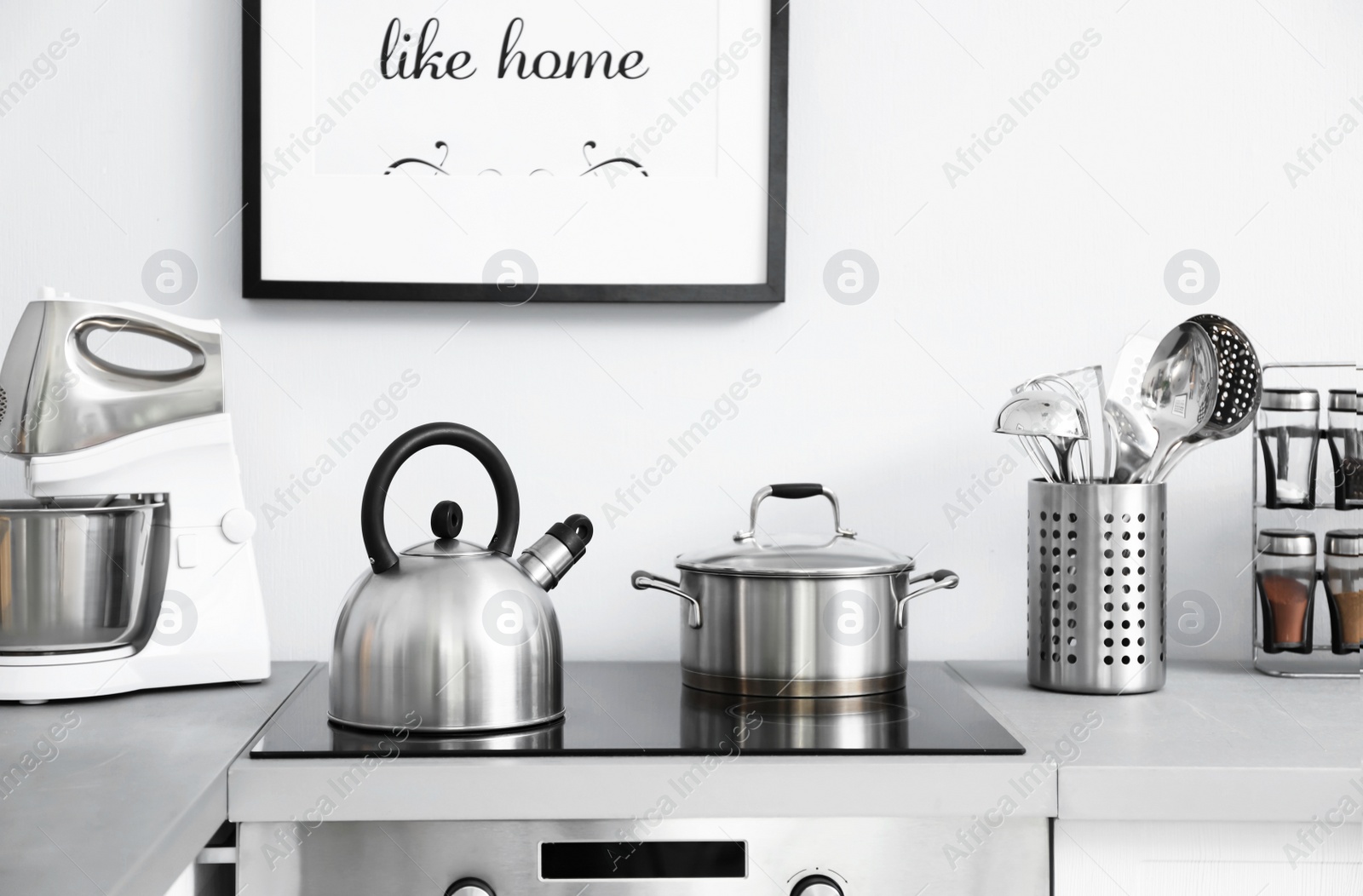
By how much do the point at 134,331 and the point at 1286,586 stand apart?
1.24 m

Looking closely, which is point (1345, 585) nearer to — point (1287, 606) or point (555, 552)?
point (1287, 606)

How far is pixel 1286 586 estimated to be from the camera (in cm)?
119

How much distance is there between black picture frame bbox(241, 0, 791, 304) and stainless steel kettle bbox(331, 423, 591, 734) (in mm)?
363

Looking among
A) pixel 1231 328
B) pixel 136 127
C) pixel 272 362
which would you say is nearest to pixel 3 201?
pixel 136 127

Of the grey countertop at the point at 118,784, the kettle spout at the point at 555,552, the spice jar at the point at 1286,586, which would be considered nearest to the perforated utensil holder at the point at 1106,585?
the spice jar at the point at 1286,586

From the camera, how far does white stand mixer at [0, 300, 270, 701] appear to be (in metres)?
1.05

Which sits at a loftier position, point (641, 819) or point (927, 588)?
point (927, 588)

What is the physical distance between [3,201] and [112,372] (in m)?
0.42

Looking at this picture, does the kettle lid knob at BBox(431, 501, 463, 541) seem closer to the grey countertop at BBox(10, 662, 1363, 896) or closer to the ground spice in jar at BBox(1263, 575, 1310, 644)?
the grey countertop at BBox(10, 662, 1363, 896)

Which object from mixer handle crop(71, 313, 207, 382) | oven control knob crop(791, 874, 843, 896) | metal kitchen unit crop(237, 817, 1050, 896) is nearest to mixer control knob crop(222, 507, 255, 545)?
mixer handle crop(71, 313, 207, 382)

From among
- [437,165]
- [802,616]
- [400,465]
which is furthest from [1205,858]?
[437,165]

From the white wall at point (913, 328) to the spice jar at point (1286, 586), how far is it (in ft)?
0.60

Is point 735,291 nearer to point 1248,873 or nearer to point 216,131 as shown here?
point 216,131

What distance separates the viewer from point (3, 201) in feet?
4.43
